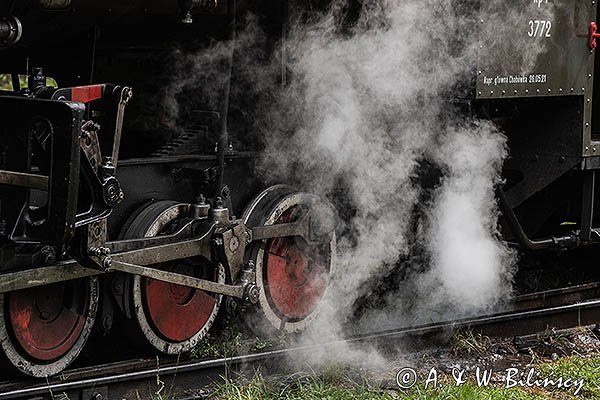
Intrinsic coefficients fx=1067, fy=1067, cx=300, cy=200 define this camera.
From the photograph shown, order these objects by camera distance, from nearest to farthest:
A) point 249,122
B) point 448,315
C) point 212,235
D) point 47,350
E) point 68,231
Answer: point 68,231
point 47,350
point 212,235
point 249,122
point 448,315

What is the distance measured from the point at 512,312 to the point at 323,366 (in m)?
1.59

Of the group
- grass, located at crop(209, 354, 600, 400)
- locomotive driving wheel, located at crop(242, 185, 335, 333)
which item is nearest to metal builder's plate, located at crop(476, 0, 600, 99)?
locomotive driving wheel, located at crop(242, 185, 335, 333)

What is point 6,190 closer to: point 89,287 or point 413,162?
point 89,287

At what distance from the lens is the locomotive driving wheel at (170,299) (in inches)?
193

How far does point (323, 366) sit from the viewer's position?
517 centimetres

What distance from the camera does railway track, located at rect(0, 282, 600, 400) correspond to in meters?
4.53

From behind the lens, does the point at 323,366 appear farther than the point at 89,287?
Yes

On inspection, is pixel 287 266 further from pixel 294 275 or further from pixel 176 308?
pixel 176 308

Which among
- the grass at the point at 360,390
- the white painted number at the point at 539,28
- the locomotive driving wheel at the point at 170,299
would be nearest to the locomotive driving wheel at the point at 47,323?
the locomotive driving wheel at the point at 170,299

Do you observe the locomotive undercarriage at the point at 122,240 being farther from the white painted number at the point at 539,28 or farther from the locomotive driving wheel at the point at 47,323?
the white painted number at the point at 539,28

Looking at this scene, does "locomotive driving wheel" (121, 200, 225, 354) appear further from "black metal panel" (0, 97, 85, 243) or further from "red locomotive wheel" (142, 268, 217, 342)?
"black metal panel" (0, 97, 85, 243)

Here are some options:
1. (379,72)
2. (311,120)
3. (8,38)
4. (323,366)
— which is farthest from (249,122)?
(8,38)

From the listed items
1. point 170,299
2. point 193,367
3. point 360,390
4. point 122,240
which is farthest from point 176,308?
point 360,390

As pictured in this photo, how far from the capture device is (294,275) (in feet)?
18.2
